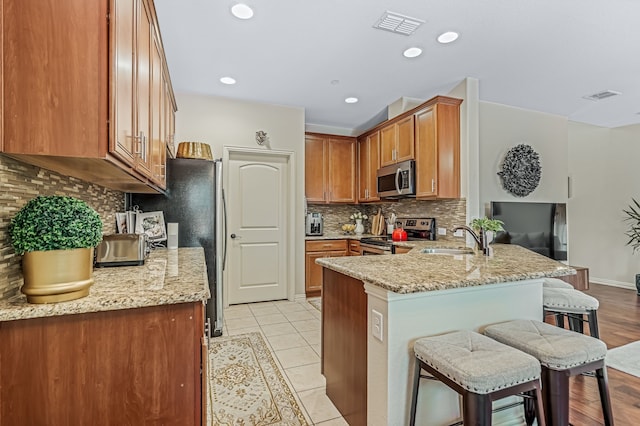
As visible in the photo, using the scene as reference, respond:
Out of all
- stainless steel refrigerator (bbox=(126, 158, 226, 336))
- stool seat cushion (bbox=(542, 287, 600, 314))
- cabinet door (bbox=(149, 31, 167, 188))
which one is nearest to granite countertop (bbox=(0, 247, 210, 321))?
cabinet door (bbox=(149, 31, 167, 188))

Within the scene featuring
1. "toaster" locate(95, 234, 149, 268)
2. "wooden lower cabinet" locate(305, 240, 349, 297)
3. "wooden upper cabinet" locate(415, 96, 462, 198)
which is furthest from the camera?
"wooden lower cabinet" locate(305, 240, 349, 297)

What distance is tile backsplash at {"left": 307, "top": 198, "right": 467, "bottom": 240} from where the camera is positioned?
3758mm

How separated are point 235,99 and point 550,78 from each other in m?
3.71

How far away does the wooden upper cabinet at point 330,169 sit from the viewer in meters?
5.07

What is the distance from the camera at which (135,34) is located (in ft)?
4.89

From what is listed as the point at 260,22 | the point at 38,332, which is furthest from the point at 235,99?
the point at 38,332

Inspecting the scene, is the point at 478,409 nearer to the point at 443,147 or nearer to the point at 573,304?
the point at 573,304

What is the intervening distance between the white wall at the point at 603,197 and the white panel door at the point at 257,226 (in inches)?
206

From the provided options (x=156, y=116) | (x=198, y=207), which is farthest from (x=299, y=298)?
(x=156, y=116)

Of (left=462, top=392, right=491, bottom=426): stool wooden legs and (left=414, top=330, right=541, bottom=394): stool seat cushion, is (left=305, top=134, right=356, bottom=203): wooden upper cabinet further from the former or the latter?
(left=462, top=392, right=491, bottom=426): stool wooden legs

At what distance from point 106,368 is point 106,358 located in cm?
3

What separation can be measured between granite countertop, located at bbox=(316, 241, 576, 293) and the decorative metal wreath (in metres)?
2.43

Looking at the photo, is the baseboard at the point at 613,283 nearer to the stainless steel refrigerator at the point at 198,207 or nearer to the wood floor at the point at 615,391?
the wood floor at the point at 615,391

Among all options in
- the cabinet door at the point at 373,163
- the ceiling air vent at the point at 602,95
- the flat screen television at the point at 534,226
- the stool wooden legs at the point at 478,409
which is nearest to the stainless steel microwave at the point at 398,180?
the cabinet door at the point at 373,163
